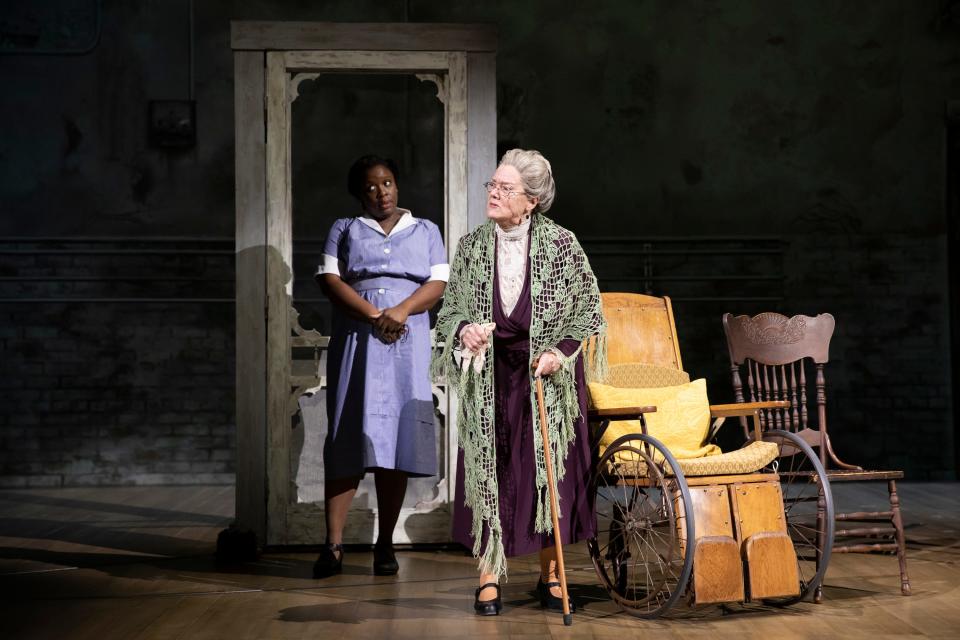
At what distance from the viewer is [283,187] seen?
16.7ft

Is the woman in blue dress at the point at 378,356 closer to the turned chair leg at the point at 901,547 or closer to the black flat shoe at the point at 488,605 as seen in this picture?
the black flat shoe at the point at 488,605

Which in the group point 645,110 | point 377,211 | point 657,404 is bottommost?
point 657,404

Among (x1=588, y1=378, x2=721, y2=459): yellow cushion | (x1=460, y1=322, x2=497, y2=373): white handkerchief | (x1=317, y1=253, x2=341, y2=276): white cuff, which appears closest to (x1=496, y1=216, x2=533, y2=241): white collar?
(x1=460, y1=322, x2=497, y2=373): white handkerchief

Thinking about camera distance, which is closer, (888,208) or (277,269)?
(277,269)

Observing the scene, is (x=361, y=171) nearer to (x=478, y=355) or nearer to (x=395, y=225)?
(x=395, y=225)

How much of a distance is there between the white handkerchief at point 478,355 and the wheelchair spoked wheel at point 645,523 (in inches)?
20.9

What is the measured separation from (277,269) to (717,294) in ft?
13.8

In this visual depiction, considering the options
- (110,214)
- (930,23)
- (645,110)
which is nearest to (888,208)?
(930,23)

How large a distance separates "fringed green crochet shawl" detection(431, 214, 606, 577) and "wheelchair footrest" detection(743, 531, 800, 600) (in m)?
0.65

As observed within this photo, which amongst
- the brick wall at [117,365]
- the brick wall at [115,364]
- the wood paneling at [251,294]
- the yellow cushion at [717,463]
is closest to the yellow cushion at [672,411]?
the yellow cushion at [717,463]

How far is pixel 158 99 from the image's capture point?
8078mm

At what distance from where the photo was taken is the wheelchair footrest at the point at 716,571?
11.5 ft

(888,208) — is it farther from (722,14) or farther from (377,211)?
(377,211)

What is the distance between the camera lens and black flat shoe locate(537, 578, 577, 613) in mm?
3775
